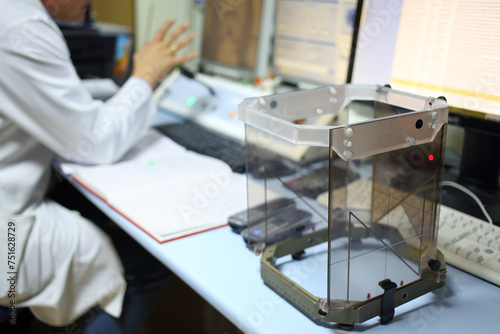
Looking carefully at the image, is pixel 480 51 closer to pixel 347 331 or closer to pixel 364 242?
pixel 364 242

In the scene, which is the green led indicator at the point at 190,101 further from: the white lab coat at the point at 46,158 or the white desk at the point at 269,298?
the white desk at the point at 269,298

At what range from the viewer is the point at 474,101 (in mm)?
882

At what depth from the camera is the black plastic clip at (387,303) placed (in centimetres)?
64

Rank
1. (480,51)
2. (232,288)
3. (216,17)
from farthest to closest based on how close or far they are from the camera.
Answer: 1. (216,17)
2. (480,51)
3. (232,288)

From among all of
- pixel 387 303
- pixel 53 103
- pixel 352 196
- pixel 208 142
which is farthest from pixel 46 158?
pixel 387 303

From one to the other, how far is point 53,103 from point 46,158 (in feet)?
0.60

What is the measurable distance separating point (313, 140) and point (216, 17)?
51.5 inches

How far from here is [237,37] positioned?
5.60 feet

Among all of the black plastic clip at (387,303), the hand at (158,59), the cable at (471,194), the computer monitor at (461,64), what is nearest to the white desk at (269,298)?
the black plastic clip at (387,303)

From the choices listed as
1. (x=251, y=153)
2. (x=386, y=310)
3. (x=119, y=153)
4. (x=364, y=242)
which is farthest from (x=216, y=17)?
(x=386, y=310)

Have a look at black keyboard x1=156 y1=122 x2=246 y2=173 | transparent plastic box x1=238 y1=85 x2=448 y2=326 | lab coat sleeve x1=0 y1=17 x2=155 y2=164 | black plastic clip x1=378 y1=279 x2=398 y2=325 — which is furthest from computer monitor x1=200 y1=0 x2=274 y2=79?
black plastic clip x1=378 y1=279 x2=398 y2=325

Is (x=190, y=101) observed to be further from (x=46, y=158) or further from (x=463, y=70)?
(x=463, y=70)

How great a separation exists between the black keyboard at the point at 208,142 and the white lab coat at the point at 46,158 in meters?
0.19

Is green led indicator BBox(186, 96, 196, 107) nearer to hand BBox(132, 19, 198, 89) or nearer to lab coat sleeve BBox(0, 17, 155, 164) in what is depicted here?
hand BBox(132, 19, 198, 89)
